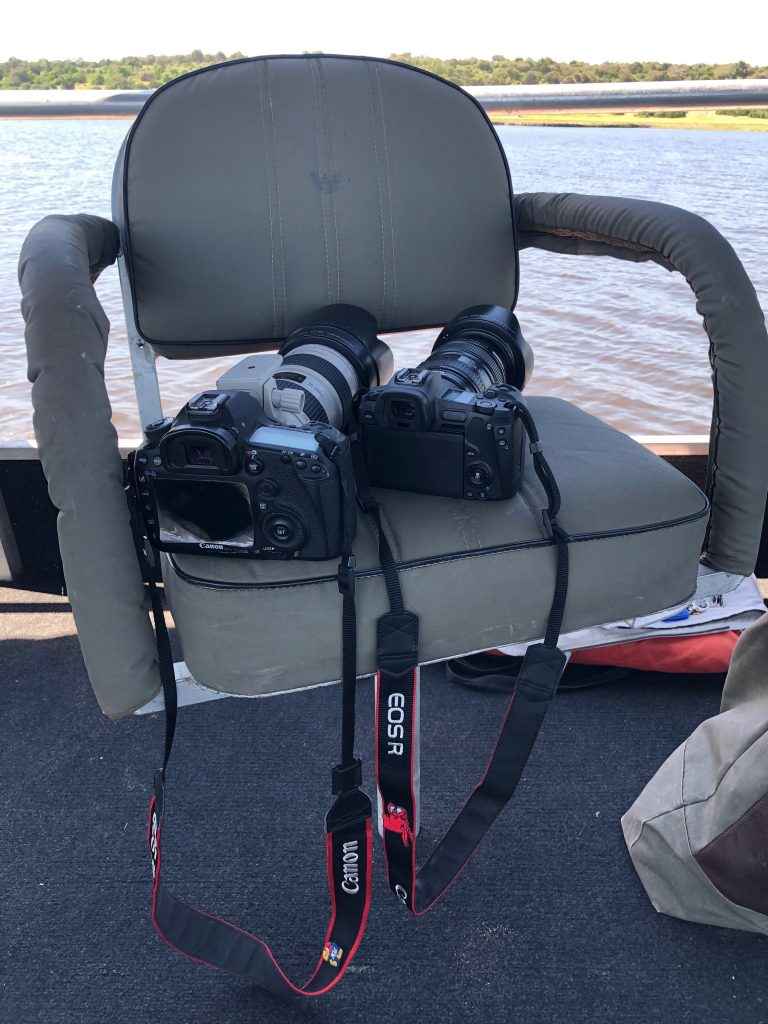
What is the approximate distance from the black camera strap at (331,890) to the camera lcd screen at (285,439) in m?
0.18

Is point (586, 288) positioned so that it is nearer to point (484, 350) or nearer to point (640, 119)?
point (640, 119)

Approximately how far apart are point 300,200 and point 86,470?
0.55 metres

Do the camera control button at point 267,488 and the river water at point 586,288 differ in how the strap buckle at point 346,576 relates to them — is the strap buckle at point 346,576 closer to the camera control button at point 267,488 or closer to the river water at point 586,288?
the camera control button at point 267,488

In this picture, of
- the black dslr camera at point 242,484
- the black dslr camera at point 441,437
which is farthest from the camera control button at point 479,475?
the black dslr camera at point 242,484

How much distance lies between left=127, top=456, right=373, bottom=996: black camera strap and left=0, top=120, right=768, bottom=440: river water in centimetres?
157

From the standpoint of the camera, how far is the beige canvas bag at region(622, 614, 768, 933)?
0.82 meters

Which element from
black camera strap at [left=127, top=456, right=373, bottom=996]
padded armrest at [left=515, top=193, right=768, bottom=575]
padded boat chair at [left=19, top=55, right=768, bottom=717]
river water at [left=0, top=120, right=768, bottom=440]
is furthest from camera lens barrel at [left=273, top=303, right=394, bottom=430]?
river water at [left=0, top=120, right=768, bottom=440]

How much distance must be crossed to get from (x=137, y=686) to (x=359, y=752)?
550 mm

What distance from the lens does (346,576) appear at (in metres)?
0.69

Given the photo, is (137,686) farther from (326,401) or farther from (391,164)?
(391,164)

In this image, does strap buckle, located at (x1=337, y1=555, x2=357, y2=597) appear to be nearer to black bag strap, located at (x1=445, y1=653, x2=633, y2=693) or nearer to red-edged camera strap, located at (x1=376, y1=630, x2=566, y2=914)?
red-edged camera strap, located at (x1=376, y1=630, x2=566, y2=914)

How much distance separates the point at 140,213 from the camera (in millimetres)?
993

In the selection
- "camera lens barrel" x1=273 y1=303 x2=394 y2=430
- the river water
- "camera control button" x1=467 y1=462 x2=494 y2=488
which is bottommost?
the river water

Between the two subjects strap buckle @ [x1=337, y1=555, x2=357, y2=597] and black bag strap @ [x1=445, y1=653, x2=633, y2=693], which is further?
black bag strap @ [x1=445, y1=653, x2=633, y2=693]
